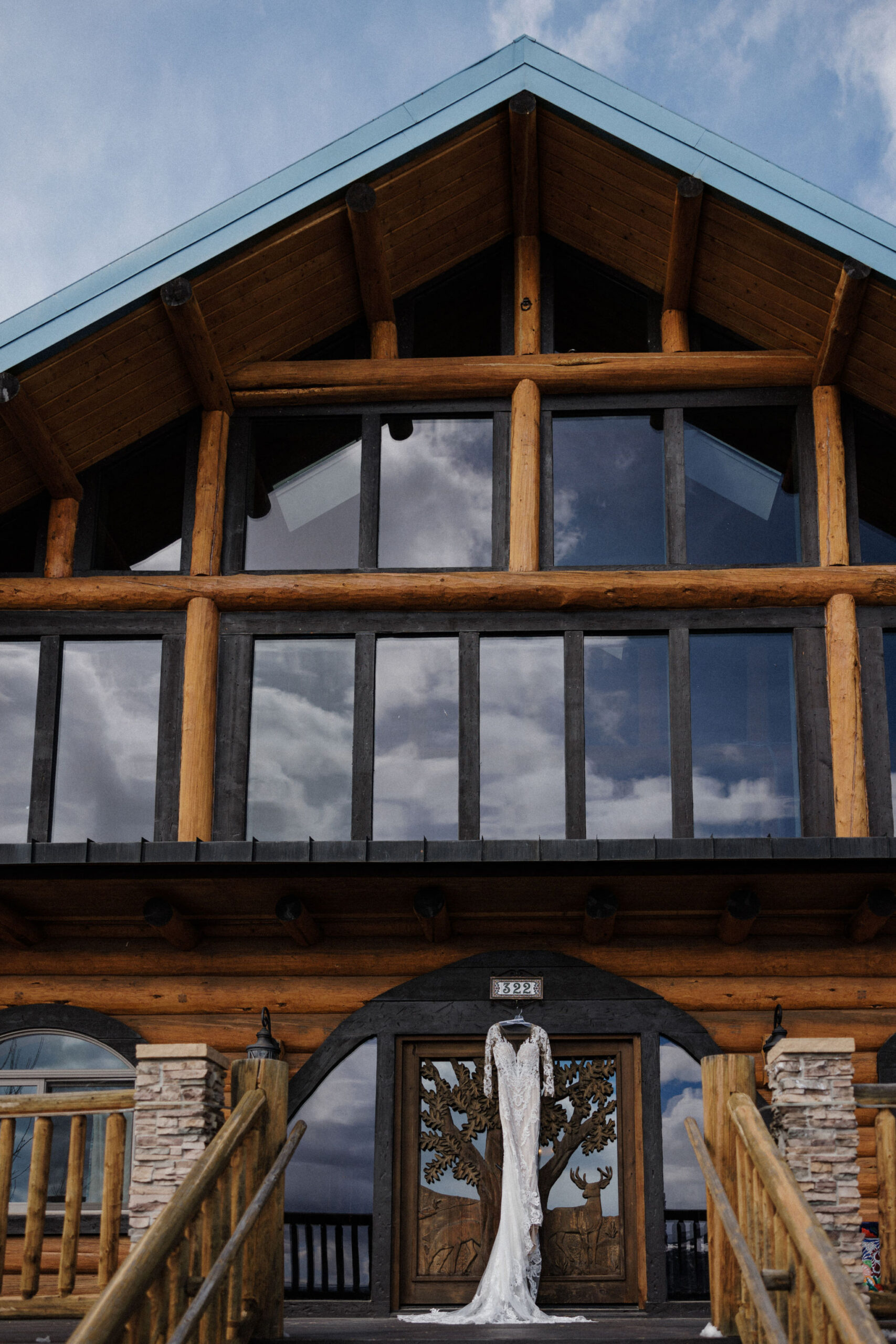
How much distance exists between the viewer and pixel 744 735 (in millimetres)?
9727

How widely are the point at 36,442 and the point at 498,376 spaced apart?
134 inches

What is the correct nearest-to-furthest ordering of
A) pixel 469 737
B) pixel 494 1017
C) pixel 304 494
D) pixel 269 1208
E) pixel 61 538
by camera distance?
1. pixel 269 1208
2. pixel 494 1017
3. pixel 469 737
4. pixel 61 538
5. pixel 304 494

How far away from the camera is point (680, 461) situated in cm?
1048

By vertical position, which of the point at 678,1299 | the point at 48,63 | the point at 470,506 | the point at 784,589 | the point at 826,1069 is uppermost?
the point at 48,63

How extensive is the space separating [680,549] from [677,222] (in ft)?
7.66

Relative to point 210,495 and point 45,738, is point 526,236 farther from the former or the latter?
point 45,738

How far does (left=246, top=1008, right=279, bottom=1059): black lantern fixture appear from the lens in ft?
28.8

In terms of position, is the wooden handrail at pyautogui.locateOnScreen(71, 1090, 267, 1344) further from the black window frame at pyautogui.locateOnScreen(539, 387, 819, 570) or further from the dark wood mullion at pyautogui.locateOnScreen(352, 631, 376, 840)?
the black window frame at pyautogui.locateOnScreen(539, 387, 819, 570)

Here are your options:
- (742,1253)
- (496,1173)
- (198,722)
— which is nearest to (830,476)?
(198,722)

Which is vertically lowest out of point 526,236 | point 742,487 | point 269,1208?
point 269,1208

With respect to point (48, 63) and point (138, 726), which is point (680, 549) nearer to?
point (138, 726)

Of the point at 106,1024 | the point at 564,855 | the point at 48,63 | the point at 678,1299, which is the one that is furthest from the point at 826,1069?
the point at 48,63

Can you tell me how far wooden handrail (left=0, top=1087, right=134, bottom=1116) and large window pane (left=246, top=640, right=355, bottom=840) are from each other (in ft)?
10.8

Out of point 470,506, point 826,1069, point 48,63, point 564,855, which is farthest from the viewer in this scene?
point 48,63
